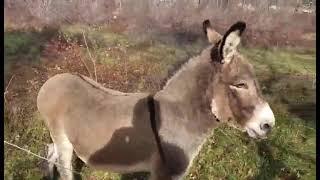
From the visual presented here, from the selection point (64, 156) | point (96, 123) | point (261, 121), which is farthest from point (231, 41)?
point (64, 156)

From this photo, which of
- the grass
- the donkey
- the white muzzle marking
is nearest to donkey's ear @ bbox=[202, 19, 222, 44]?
the donkey

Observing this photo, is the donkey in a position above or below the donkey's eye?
below

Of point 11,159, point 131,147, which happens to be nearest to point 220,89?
point 131,147

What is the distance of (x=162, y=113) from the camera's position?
2.21 meters

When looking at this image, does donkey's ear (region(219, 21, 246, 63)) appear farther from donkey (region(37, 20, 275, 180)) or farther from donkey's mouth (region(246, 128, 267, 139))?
donkey's mouth (region(246, 128, 267, 139))

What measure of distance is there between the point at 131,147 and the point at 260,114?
0.52 m

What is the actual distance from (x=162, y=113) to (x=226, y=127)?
285mm

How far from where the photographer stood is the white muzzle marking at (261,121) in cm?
206

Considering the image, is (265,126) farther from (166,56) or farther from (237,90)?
(166,56)

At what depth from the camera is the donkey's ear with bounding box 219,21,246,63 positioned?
1994mm

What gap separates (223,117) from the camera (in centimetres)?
216

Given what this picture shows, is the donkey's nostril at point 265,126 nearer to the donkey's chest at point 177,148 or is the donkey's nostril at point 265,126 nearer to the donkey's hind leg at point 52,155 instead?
the donkey's chest at point 177,148

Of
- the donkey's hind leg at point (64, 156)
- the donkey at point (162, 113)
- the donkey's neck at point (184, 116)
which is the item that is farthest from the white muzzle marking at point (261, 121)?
the donkey's hind leg at point (64, 156)

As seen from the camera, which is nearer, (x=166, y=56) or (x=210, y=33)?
(x=210, y=33)
